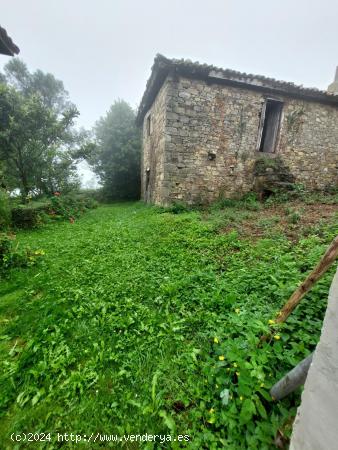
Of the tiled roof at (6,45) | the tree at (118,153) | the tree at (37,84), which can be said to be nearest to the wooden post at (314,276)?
the tiled roof at (6,45)

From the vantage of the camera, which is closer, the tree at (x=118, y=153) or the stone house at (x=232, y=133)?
the stone house at (x=232, y=133)

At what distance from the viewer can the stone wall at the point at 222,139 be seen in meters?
6.88

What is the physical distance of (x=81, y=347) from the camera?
1976mm

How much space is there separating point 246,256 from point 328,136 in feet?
27.9

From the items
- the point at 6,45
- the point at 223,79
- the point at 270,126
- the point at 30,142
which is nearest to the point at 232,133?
the point at 223,79

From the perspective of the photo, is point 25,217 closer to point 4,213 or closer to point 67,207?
point 4,213

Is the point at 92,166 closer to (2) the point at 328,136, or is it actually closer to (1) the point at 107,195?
(1) the point at 107,195

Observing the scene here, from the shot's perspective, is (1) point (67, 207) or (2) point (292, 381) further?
(1) point (67, 207)

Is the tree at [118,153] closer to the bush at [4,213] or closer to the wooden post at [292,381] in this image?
the bush at [4,213]

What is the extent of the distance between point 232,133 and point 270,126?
210 cm

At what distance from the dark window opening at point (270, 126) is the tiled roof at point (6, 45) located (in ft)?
25.3

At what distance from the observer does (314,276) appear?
137 centimetres

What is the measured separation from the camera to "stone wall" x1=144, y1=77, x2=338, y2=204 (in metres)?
6.88

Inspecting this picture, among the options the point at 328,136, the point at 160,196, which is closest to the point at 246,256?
the point at 160,196
